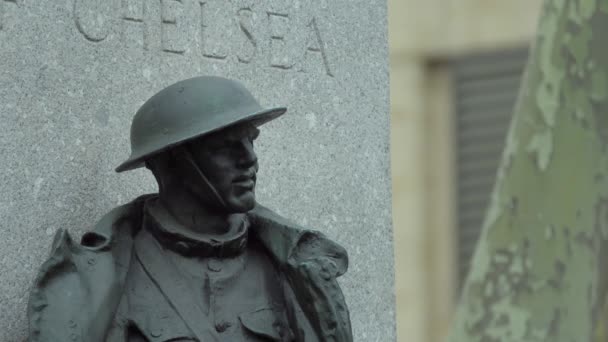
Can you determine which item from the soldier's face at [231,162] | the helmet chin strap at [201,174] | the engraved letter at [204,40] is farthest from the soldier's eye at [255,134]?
the engraved letter at [204,40]

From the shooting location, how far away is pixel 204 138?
823 cm

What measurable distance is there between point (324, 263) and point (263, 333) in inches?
11.5

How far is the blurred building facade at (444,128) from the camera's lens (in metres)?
21.2

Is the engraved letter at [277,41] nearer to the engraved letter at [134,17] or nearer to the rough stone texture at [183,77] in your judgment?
the rough stone texture at [183,77]

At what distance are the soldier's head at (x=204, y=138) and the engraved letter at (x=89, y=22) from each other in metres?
0.55

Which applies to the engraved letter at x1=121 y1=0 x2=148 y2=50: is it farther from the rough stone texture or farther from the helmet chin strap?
the helmet chin strap

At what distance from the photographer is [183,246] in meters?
8.41

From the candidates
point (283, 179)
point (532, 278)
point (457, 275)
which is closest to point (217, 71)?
point (283, 179)

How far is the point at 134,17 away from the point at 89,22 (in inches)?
7.2

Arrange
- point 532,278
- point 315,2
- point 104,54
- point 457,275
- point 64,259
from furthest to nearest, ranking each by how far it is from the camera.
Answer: point 457,275 → point 532,278 → point 315,2 → point 104,54 → point 64,259

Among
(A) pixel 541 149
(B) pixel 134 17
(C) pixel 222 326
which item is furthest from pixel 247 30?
(A) pixel 541 149

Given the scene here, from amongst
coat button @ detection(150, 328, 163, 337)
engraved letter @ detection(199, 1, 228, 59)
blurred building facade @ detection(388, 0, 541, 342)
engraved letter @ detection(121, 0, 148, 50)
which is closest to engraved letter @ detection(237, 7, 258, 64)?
engraved letter @ detection(199, 1, 228, 59)

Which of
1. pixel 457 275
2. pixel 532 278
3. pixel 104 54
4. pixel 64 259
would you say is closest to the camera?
pixel 64 259

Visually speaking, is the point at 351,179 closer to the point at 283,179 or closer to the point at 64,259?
the point at 283,179
